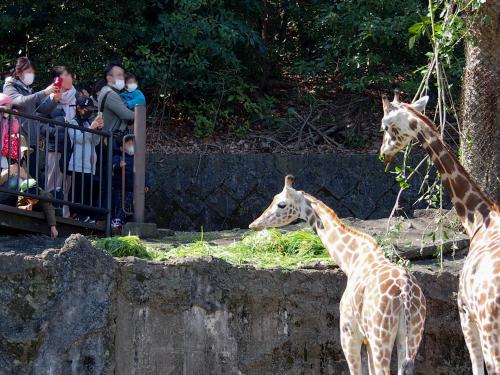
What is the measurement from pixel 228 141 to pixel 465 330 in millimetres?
7449

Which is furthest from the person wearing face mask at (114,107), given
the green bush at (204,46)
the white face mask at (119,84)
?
the green bush at (204,46)

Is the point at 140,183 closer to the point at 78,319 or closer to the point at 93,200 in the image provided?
the point at 93,200

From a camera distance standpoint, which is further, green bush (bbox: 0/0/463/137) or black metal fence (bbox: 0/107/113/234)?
green bush (bbox: 0/0/463/137)

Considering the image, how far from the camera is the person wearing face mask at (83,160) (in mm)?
11602

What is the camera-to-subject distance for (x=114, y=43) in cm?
1536

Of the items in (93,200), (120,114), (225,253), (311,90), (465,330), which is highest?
(311,90)

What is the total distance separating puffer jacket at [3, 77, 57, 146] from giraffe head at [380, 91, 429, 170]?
386 centimetres

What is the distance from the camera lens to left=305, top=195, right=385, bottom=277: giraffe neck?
907cm

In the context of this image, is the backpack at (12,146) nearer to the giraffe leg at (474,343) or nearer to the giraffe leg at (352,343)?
the giraffe leg at (352,343)

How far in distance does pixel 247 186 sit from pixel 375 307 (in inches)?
244

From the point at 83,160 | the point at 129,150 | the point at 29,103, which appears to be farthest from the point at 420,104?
the point at 29,103

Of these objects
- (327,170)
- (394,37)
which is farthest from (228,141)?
(394,37)

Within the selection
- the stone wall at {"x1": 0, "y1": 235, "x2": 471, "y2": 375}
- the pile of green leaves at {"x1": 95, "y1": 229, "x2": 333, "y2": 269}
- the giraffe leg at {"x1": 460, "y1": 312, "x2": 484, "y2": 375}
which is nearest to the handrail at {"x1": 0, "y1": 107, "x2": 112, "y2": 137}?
the pile of green leaves at {"x1": 95, "y1": 229, "x2": 333, "y2": 269}

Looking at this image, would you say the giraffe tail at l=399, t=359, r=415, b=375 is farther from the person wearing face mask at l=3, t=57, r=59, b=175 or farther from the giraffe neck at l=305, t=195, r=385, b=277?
the person wearing face mask at l=3, t=57, r=59, b=175
